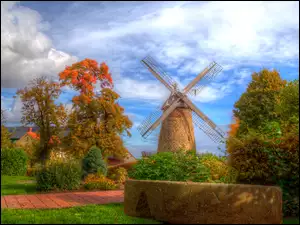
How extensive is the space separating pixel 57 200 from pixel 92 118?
10859 mm

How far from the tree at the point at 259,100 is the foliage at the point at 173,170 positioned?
1086 centimetres

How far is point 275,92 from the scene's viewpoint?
66.7ft

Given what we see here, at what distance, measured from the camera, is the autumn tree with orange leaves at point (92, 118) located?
19547 millimetres

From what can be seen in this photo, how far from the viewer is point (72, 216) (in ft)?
23.1

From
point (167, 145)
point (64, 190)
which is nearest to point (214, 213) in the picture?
point (64, 190)

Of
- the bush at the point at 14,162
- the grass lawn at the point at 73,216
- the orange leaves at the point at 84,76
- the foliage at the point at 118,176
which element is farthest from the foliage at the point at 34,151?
the grass lawn at the point at 73,216

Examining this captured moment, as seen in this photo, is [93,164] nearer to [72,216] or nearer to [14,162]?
[14,162]

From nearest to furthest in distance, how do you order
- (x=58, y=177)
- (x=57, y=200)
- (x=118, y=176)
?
(x=57, y=200), (x=58, y=177), (x=118, y=176)

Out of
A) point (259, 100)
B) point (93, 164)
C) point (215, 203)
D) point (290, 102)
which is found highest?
point (259, 100)

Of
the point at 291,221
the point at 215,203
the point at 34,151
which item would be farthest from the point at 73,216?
the point at 34,151

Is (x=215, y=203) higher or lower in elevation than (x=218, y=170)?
lower

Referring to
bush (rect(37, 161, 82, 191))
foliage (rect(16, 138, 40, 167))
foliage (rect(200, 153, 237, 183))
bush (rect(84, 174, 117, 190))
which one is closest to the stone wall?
foliage (rect(200, 153, 237, 183))

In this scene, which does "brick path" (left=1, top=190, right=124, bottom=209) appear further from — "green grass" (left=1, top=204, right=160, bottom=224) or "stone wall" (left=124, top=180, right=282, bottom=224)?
"stone wall" (left=124, top=180, right=282, bottom=224)

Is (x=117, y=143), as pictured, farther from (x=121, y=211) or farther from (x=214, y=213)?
(x=214, y=213)
